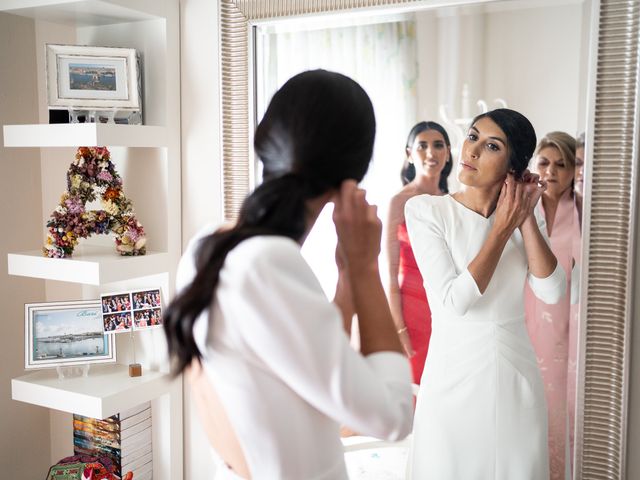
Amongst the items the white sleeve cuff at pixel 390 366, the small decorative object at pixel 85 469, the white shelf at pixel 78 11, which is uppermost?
the white shelf at pixel 78 11

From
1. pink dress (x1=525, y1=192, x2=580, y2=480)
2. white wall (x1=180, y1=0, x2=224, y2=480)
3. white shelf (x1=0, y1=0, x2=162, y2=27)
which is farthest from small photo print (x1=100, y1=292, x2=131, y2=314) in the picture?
pink dress (x1=525, y1=192, x2=580, y2=480)

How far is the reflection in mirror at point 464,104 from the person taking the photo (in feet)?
4.62

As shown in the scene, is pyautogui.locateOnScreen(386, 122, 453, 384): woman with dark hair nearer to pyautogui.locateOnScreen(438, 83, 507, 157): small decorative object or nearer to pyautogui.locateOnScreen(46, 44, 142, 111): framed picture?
pyautogui.locateOnScreen(438, 83, 507, 157): small decorative object

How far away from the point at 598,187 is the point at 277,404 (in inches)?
34.8

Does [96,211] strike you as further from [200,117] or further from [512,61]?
[512,61]

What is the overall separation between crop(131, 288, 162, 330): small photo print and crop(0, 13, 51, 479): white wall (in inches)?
18.8

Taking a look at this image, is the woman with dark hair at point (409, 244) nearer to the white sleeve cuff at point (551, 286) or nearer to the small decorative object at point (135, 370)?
the white sleeve cuff at point (551, 286)

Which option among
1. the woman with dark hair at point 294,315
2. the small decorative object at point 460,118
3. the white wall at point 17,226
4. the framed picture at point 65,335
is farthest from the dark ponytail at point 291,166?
the white wall at point 17,226

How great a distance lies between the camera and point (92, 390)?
5.96 ft

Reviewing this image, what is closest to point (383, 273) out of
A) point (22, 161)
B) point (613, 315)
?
point (613, 315)

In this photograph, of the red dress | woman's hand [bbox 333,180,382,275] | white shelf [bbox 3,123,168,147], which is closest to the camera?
woman's hand [bbox 333,180,382,275]

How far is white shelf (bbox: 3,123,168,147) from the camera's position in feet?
5.58

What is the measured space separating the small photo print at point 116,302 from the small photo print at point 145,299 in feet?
0.06

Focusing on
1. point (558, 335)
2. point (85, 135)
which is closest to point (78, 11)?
point (85, 135)
